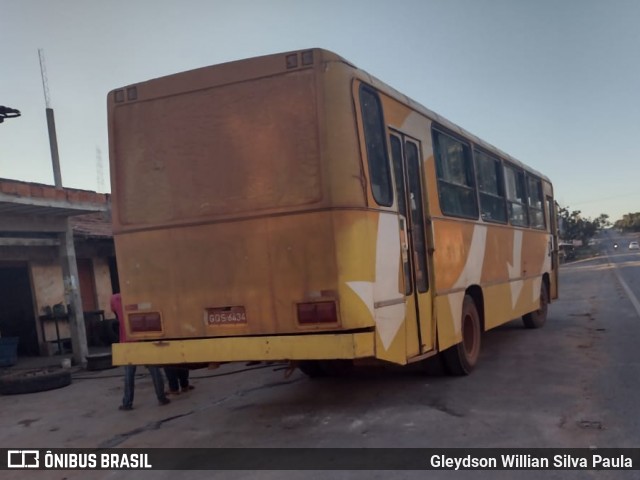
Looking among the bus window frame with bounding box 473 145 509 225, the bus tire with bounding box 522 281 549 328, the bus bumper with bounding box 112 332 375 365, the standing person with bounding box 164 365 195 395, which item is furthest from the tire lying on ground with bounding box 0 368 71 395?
the bus tire with bounding box 522 281 549 328

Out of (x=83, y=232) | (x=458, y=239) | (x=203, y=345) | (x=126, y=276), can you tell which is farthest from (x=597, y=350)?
(x=83, y=232)

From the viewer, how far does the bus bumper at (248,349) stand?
555 cm

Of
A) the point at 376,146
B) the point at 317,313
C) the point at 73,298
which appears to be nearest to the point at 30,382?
the point at 73,298

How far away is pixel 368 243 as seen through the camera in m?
5.80

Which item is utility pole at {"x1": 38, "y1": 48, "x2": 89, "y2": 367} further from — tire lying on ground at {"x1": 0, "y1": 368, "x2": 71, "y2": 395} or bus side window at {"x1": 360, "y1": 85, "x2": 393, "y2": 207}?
bus side window at {"x1": 360, "y1": 85, "x2": 393, "y2": 207}

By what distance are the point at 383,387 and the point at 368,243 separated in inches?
113

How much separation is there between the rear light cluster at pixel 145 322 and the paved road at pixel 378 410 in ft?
3.78

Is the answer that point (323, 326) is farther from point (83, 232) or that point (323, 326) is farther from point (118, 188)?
point (83, 232)

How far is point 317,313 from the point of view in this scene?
570 cm

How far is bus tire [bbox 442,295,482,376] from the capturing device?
319 inches

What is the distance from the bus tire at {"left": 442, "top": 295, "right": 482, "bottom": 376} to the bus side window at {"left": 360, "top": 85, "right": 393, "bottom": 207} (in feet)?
8.50

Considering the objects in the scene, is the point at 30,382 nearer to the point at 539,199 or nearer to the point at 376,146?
the point at 376,146

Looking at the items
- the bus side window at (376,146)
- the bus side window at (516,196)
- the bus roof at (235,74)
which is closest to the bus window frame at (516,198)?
the bus side window at (516,196)

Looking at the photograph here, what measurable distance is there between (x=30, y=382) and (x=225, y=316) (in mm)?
5993
